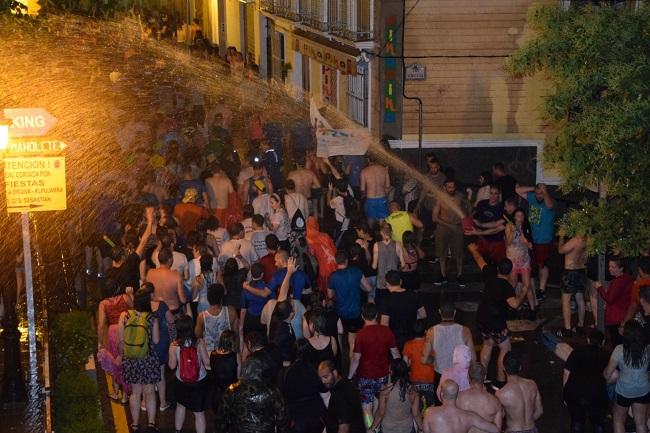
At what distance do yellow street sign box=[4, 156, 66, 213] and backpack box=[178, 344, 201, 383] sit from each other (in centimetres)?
221

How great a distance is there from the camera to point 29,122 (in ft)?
39.7

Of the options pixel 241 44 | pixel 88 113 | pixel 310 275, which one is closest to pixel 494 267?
pixel 310 275

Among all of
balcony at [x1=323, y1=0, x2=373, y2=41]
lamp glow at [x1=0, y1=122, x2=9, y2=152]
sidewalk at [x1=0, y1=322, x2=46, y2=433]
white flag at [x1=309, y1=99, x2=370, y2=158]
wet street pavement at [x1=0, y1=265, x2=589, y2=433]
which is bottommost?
wet street pavement at [x1=0, y1=265, x2=589, y2=433]

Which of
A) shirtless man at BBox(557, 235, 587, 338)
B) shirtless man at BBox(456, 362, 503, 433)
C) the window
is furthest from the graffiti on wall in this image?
shirtless man at BBox(456, 362, 503, 433)

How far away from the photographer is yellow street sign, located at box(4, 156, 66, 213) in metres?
11.9

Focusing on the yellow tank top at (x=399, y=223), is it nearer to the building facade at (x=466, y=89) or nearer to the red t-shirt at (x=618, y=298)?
the red t-shirt at (x=618, y=298)

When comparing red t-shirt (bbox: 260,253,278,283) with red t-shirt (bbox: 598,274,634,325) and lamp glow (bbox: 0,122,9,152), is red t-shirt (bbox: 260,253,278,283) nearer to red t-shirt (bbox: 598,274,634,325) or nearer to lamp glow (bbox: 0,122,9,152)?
lamp glow (bbox: 0,122,9,152)

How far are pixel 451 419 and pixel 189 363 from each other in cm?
285

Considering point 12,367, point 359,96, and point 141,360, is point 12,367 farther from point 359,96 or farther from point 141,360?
point 359,96

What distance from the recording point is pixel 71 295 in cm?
1553

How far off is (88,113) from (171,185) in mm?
8597

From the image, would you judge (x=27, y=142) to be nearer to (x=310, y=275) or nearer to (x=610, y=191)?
(x=310, y=275)

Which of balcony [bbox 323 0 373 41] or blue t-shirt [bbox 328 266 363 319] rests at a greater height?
balcony [bbox 323 0 373 41]

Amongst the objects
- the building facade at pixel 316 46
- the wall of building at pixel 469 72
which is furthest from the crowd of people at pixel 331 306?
the building facade at pixel 316 46
